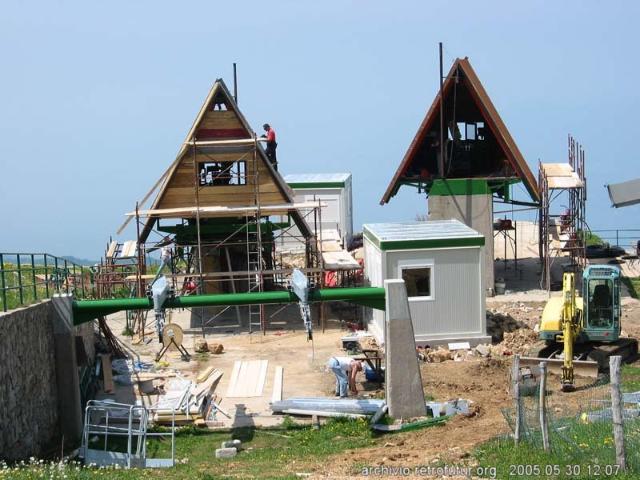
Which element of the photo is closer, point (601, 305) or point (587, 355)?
point (601, 305)

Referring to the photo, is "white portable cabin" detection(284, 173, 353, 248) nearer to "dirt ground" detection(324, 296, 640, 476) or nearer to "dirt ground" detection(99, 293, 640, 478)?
"dirt ground" detection(99, 293, 640, 478)

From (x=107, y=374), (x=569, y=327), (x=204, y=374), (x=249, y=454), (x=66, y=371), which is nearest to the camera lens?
(x=249, y=454)

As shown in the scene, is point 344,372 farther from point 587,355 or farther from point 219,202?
point 219,202

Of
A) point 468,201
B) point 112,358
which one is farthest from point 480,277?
point 112,358

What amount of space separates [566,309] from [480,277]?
252 inches

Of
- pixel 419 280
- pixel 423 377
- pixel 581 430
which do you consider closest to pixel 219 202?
pixel 419 280

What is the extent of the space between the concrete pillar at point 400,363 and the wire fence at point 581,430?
328cm

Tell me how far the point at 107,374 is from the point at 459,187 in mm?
16855

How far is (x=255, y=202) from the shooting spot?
1350 inches

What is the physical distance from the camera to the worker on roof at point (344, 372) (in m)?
23.0

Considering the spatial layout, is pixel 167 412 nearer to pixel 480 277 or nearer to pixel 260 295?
pixel 260 295

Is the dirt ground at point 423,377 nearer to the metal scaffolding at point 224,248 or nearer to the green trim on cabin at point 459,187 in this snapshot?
the metal scaffolding at point 224,248

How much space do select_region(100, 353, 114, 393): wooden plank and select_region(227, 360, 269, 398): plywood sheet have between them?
3.07 metres

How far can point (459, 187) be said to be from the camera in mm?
37281
